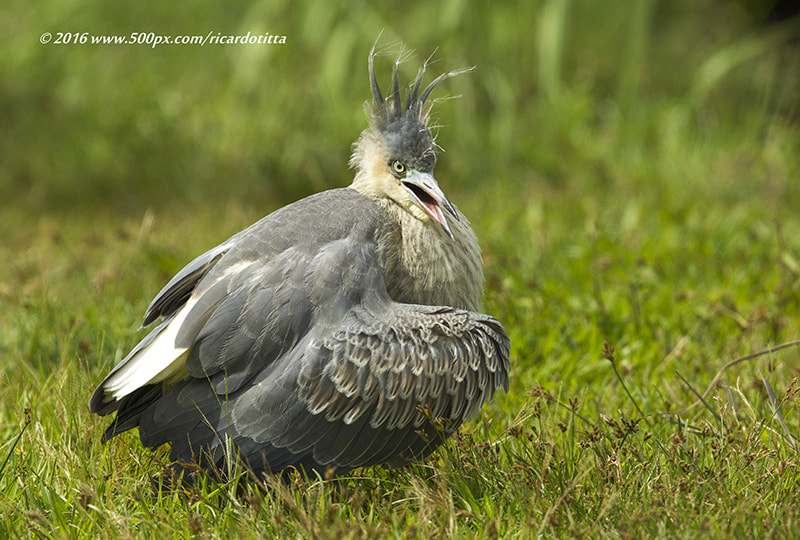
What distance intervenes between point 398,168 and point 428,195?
0.18 m

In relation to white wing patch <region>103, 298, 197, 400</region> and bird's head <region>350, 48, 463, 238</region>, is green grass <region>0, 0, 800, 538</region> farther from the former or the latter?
bird's head <region>350, 48, 463, 238</region>

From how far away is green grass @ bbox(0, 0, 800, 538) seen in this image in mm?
3166

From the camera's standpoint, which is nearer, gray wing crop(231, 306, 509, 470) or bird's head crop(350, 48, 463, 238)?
gray wing crop(231, 306, 509, 470)

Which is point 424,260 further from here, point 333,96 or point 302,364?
point 333,96

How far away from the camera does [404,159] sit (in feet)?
12.7

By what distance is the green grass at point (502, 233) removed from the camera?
317cm

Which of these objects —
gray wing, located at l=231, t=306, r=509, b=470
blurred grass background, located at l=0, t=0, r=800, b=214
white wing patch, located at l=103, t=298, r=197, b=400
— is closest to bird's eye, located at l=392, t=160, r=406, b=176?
gray wing, located at l=231, t=306, r=509, b=470

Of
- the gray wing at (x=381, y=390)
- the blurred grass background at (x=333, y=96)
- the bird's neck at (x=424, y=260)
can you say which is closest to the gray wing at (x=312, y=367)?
the gray wing at (x=381, y=390)

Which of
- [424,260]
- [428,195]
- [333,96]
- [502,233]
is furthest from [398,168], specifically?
[333,96]

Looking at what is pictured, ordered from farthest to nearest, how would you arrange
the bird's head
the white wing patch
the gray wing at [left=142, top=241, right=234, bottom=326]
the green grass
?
the bird's head < the gray wing at [left=142, top=241, right=234, bottom=326] < the white wing patch < the green grass

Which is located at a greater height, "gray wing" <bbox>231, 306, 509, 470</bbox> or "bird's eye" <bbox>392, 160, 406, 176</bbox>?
"bird's eye" <bbox>392, 160, 406, 176</bbox>

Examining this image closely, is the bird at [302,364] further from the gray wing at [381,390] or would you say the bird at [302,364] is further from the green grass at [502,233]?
the green grass at [502,233]

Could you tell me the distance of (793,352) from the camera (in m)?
4.59

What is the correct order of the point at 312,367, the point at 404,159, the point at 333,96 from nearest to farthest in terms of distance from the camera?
the point at 312,367 → the point at 404,159 → the point at 333,96
